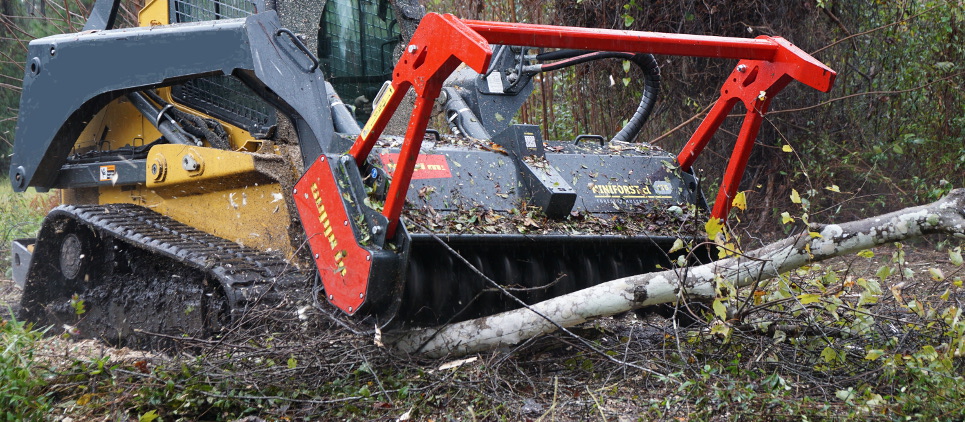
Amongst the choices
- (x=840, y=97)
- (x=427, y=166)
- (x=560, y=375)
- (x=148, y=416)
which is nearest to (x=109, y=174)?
(x=427, y=166)

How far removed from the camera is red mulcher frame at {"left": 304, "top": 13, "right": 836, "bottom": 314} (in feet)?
9.87

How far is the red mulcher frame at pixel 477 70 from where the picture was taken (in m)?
3.01

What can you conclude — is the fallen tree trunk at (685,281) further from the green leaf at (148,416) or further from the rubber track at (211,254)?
the green leaf at (148,416)

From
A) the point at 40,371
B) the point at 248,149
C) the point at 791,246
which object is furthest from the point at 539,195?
the point at 40,371

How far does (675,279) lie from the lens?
10.6 ft

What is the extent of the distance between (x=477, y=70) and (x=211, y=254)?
1.74 m

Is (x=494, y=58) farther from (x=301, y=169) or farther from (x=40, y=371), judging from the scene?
(x=40, y=371)

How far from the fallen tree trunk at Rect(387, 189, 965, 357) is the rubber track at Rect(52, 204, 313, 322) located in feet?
1.87

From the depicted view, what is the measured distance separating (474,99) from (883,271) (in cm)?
249

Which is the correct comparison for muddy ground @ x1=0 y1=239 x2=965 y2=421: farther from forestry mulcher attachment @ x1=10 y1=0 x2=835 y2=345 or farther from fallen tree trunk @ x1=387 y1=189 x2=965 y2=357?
forestry mulcher attachment @ x1=10 y1=0 x2=835 y2=345

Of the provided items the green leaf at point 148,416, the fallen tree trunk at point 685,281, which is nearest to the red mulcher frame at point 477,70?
the fallen tree trunk at point 685,281

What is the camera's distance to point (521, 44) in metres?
3.04

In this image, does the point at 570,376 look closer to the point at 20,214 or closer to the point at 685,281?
the point at 685,281

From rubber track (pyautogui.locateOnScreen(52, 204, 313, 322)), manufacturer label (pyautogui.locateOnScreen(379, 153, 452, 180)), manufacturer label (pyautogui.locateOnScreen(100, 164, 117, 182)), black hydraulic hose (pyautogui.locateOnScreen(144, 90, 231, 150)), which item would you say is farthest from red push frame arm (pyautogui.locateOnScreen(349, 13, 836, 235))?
manufacturer label (pyautogui.locateOnScreen(100, 164, 117, 182))
